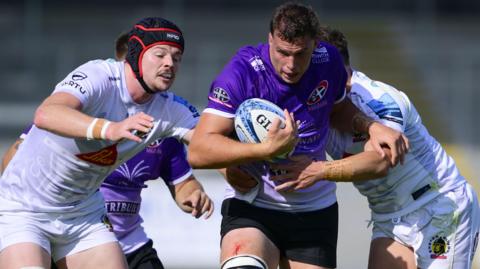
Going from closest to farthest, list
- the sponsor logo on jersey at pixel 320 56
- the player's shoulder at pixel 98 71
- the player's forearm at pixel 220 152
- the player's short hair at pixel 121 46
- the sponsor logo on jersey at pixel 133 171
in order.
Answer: the player's forearm at pixel 220 152 < the player's shoulder at pixel 98 71 < the sponsor logo on jersey at pixel 320 56 < the sponsor logo on jersey at pixel 133 171 < the player's short hair at pixel 121 46

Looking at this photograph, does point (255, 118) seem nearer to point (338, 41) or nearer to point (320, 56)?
point (320, 56)

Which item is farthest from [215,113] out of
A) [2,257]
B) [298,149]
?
[2,257]

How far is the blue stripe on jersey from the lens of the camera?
6113mm

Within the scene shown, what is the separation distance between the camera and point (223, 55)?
15.5 metres

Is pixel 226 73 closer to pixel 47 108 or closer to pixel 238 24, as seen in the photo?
pixel 47 108

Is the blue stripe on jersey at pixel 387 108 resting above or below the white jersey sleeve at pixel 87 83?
below

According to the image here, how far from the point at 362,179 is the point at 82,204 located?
67.1 inches

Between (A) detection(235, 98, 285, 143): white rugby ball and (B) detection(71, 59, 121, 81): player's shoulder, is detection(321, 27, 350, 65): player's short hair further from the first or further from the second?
(B) detection(71, 59, 121, 81): player's shoulder

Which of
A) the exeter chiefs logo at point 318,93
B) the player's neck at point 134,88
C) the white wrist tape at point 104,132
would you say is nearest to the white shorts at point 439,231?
the exeter chiefs logo at point 318,93

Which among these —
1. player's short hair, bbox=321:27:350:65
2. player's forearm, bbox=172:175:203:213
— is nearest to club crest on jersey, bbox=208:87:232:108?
player's forearm, bbox=172:175:203:213

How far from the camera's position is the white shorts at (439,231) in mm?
6352

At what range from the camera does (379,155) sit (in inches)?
229

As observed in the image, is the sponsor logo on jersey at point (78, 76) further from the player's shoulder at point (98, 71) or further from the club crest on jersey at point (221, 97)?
the club crest on jersey at point (221, 97)

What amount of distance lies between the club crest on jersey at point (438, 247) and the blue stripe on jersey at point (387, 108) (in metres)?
0.85
